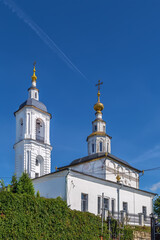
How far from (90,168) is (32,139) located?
7.92m

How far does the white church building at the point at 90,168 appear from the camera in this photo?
26.7 meters

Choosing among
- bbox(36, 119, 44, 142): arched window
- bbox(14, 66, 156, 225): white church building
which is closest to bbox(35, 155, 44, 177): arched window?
bbox(14, 66, 156, 225): white church building

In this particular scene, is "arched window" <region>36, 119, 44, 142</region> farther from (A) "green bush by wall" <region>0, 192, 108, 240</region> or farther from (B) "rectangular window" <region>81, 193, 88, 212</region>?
(A) "green bush by wall" <region>0, 192, 108, 240</region>

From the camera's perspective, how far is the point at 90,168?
4059 cm

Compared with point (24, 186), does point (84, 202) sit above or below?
below

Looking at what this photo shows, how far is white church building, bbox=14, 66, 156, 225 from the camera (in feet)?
87.6

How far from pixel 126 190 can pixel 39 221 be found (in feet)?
43.4

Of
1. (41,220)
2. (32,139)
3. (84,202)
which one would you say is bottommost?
(41,220)

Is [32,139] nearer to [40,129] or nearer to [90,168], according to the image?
[40,129]

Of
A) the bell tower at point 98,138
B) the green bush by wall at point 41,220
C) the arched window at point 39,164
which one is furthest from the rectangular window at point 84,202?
the bell tower at point 98,138

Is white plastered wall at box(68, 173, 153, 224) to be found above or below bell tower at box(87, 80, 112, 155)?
below

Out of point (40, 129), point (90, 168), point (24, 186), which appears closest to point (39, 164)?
point (40, 129)

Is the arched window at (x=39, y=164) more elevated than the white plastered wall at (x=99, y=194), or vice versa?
the arched window at (x=39, y=164)

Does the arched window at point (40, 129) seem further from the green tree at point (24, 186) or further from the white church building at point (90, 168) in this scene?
the green tree at point (24, 186)
